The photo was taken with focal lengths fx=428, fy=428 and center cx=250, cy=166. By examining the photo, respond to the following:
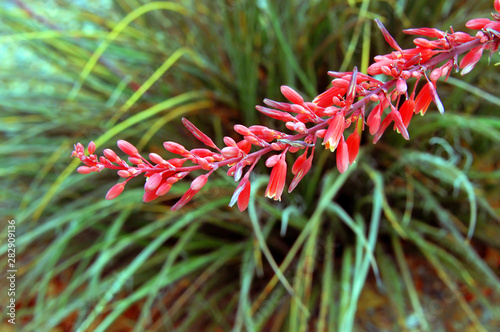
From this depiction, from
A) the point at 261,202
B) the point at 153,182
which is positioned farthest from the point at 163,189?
the point at 261,202

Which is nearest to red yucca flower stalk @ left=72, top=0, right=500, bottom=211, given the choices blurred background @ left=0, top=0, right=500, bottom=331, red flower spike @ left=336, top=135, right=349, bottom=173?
red flower spike @ left=336, top=135, right=349, bottom=173

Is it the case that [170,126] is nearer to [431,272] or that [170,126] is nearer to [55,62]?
[55,62]

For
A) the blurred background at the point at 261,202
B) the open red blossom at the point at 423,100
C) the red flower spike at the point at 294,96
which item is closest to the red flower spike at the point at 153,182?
the red flower spike at the point at 294,96

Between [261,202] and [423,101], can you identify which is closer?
[423,101]

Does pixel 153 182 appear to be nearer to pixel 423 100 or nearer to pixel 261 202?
pixel 423 100

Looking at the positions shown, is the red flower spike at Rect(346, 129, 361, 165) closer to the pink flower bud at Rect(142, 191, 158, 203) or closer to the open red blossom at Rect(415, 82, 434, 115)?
the open red blossom at Rect(415, 82, 434, 115)

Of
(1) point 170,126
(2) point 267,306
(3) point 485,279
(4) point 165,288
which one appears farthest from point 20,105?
(3) point 485,279

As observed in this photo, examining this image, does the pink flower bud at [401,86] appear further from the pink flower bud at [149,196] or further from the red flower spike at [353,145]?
the pink flower bud at [149,196]
